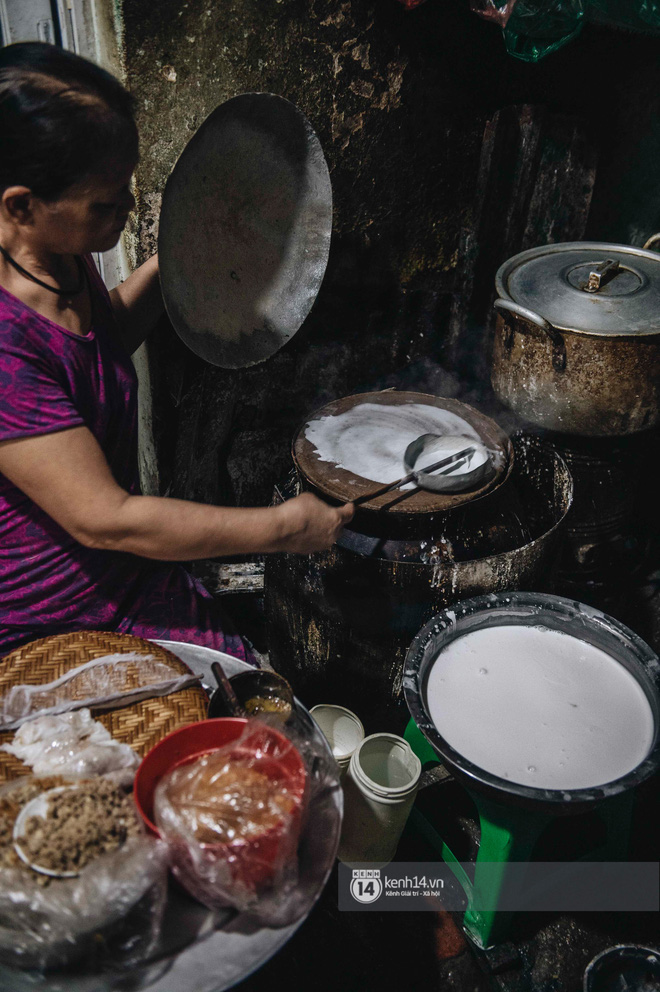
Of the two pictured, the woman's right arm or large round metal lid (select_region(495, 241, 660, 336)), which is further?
large round metal lid (select_region(495, 241, 660, 336))

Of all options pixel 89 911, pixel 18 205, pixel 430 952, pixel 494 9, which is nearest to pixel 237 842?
A: pixel 89 911

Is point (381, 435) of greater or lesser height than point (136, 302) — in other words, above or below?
below

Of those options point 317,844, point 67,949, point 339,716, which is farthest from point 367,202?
point 67,949

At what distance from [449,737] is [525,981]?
118 cm

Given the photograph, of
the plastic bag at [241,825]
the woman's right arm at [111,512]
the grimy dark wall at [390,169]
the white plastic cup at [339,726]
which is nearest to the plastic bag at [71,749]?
the plastic bag at [241,825]

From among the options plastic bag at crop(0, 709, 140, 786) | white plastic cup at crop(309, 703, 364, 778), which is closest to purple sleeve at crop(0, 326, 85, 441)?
plastic bag at crop(0, 709, 140, 786)

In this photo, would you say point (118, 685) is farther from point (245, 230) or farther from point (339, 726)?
point (245, 230)

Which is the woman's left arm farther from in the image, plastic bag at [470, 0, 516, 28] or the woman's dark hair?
plastic bag at [470, 0, 516, 28]

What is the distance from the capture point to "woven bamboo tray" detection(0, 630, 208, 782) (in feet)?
5.53

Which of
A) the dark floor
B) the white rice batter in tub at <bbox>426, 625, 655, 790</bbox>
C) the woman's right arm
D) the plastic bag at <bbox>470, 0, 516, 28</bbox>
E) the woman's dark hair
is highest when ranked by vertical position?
the plastic bag at <bbox>470, 0, 516, 28</bbox>

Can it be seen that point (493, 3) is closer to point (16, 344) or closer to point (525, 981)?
point (16, 344)

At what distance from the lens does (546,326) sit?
10.3 ft

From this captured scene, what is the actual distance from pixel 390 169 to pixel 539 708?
2.89 meters

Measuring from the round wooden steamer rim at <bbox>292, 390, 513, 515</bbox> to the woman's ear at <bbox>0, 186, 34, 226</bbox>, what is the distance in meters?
1.32
